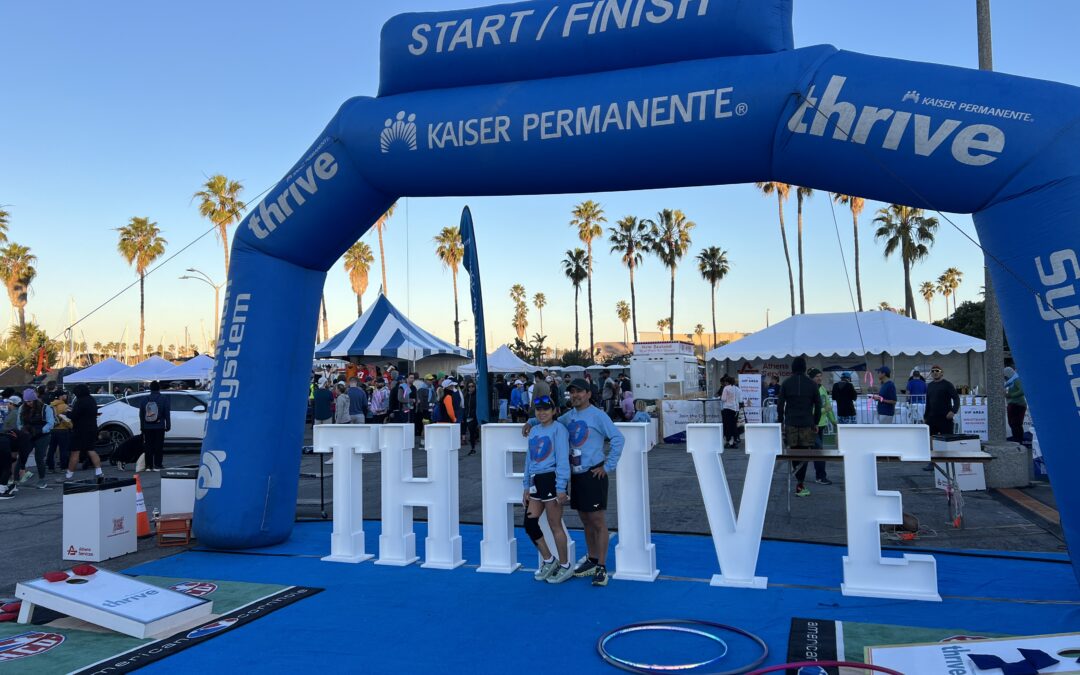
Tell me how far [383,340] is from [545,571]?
61.1ft

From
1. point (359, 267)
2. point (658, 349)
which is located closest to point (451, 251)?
point (359, 267)

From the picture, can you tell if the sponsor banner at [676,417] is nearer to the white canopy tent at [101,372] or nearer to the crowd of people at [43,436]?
the crowd of people at [43,436]

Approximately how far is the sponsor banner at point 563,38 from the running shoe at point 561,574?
4.07 meters

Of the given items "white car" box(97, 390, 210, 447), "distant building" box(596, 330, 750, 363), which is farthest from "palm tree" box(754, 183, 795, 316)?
"white car" box(97, 390, 210, 447)

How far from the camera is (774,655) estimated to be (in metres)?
4.21

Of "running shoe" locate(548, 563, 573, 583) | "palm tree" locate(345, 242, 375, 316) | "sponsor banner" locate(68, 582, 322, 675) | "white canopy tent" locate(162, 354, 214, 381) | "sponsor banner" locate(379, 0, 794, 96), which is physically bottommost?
"sponsor banner" locate(68, 582, 322, 675)

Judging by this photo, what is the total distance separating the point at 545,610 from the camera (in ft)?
17.1

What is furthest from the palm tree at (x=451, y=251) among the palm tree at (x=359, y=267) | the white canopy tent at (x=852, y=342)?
the white canopy tent at (x=852, y=342)

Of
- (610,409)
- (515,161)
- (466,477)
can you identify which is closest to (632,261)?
(610,409)

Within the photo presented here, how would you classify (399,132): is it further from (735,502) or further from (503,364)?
(503,364)

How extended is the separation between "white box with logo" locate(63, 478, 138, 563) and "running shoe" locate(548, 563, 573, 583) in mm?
4505

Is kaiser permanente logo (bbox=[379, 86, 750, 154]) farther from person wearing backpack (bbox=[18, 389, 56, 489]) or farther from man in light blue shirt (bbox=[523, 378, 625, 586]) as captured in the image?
person wearing backpack (bbox=[18, 389, 56, 489])

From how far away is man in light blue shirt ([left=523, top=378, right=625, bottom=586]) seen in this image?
19.1ft

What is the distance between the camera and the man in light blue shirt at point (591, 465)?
5.81 meters
